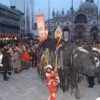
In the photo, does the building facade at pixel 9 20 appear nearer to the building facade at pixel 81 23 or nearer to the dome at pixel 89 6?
the building facade at pixel 81 23

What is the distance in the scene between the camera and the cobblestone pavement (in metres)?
13.8

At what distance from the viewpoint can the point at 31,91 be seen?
1518cm

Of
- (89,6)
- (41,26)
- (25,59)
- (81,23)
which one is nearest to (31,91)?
(41,26)

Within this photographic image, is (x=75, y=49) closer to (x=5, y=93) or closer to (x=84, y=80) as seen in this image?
(x=5, y=93)

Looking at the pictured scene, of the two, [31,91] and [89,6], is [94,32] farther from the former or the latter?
[31,91]

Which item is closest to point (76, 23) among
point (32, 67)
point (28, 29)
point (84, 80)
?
point (28, 29)

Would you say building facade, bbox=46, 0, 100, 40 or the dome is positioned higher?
the dome

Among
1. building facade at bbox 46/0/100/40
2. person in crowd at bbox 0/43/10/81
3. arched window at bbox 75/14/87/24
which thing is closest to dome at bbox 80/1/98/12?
building facade at bbox 46/0/100/40

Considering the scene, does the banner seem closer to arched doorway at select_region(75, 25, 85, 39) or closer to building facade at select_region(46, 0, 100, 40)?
building facade at select_region(46, 0, 100, 40)

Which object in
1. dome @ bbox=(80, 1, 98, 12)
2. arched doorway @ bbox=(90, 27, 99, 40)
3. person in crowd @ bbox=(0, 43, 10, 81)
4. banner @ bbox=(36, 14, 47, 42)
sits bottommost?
arched doorway @ bbox=(90, 27, 99, 40)

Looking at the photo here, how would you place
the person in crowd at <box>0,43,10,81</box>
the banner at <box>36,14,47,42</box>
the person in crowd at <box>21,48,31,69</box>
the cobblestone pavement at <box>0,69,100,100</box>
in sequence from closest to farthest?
the cobblestone pavement at <box>0,69,100,100</box>, the person in crowd at <box>0,43,10,81</box>, the banner at <box>36,14,47,42</box>, the person in crowd at <box>21,48,31,69</box>

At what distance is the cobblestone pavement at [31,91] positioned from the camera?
13784 mm

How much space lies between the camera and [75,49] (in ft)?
46.6

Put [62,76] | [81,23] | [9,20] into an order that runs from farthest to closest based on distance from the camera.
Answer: [81,23]
[9,20]
[62,76]
